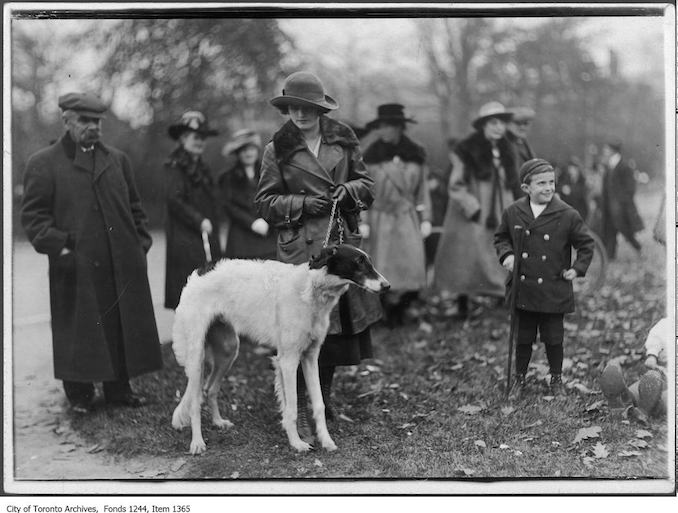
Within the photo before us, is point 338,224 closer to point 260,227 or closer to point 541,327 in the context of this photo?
point 541,327

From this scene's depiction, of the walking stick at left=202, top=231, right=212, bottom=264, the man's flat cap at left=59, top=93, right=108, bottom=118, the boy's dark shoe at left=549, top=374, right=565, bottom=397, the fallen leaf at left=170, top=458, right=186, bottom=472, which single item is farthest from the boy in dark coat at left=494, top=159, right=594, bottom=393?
the man's flat cap at left=59, top=93, right=108, bottom=118

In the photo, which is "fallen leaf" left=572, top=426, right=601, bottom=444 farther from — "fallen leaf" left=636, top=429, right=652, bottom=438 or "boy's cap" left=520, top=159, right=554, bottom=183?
"boy's cap" left=520, top=159, right=554, bottom=183

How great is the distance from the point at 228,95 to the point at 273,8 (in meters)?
3.14

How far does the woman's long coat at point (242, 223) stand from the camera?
8.21 metres

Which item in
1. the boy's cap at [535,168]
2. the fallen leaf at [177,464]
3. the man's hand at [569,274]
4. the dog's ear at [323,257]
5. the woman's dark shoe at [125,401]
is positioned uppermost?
the boy's cap at [535,168]

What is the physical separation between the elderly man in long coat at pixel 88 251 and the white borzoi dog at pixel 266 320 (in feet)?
2.20

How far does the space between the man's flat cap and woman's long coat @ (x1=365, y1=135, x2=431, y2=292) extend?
3.19 m

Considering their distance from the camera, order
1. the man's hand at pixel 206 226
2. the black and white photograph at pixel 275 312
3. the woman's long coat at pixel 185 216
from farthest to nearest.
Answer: the man's hand at pixel 206 226, the woman's long coat at pixel 185 216, the black and white photograph at pixel 275 312

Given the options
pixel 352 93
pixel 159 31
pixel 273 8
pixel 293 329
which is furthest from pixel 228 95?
pixel 293 329

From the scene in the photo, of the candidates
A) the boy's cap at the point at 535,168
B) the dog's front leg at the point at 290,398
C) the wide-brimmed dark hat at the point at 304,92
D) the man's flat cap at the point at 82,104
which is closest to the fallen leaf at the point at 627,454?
the boy's cap at the point at 535,168

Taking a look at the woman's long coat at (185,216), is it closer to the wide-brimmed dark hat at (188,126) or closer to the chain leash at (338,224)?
the wide-brimmed dark hat at (188,126)

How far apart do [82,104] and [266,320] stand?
249cm

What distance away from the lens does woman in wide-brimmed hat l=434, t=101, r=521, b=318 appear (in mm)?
8602

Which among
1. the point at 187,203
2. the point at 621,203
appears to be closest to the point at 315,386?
the point at 187,203
